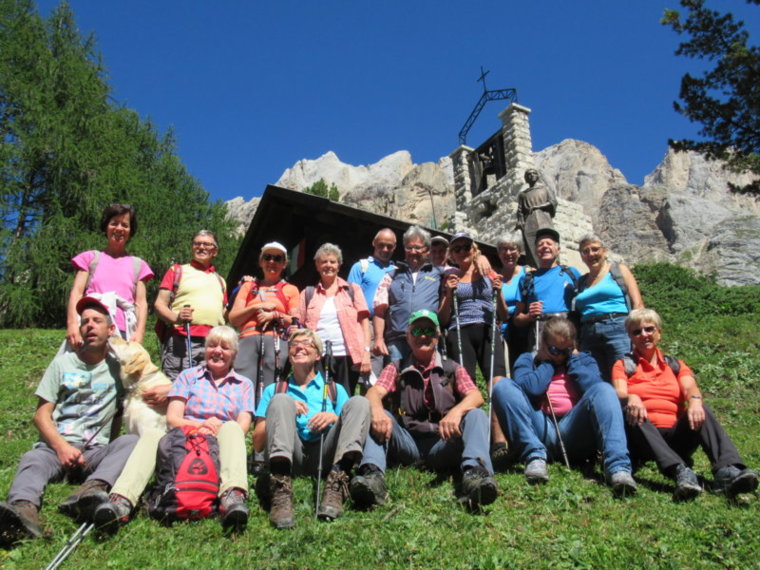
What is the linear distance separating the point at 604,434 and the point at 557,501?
0.65 meters

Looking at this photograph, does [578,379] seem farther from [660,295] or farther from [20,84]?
[20,84]

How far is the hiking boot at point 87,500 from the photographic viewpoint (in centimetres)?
367

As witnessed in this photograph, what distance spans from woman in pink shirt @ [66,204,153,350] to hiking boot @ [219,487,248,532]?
1993mm

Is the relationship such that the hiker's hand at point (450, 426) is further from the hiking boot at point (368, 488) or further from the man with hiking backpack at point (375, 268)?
the man with hiking backpack at point (375, 268)

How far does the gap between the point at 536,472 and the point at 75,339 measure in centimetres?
380

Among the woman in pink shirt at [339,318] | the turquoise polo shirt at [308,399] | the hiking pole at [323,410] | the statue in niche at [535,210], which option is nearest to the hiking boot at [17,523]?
the turquoise polo shirt at [308,399]

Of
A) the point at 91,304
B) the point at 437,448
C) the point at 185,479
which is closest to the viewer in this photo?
the point at 185,479

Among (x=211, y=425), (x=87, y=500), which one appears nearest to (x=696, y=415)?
(x=211, y=425)

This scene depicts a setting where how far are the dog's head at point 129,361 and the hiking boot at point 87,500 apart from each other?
Result: 0.91 metres

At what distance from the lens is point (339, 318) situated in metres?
5.56

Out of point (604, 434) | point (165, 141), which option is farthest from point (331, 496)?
point (165, 141)

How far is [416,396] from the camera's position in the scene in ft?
15.4

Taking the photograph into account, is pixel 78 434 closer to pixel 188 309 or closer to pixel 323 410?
pixel 188 309

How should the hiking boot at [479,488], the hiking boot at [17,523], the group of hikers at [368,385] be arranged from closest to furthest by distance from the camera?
1. the hiking boot at [17,523]
2. the hiking boot at [479,488]
3. the group of hikers at [368,385]
